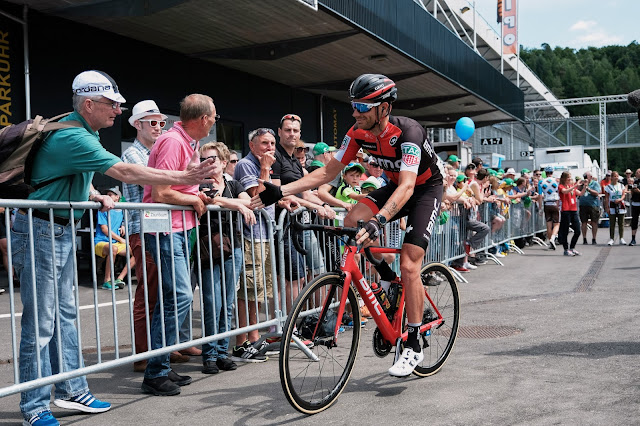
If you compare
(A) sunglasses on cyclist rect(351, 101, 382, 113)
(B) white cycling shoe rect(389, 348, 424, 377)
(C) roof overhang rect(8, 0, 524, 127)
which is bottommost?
(B) white cycling shoe rect(389, 348, 424, 377)

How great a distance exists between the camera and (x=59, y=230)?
13.1 feet

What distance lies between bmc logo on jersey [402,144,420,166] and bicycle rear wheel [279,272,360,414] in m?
0.95

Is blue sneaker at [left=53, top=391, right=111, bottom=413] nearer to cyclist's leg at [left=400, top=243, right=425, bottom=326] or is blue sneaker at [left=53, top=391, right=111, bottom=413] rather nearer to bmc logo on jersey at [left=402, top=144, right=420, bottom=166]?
cyclist's leg at [left=400, top=243, right=425, bottom=326]

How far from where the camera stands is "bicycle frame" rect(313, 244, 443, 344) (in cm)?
430

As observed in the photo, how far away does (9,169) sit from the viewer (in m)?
3.74

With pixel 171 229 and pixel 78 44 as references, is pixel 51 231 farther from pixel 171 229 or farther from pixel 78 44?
pixel 78 44

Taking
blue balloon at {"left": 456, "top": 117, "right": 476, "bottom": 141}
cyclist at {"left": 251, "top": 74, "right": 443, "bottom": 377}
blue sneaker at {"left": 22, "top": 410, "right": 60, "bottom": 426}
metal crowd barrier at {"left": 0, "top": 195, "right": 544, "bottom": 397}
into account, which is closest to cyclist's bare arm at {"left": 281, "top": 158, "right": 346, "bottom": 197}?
cyclist at {"left": 251, "top": 74, "right": 443, "bottom": 377}

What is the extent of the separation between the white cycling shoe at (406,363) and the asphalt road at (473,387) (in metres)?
0.16

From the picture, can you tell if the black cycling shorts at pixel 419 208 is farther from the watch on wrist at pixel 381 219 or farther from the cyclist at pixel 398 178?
the watch on wrist at pixel 381 219

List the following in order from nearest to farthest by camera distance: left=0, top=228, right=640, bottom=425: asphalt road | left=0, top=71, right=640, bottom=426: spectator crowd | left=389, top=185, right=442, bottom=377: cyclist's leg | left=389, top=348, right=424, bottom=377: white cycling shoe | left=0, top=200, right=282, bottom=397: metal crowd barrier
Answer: left=0, top=200, right=282, bottom=397: metal crowd barrier → left=0, top=71, right=640, bottom=426: spectator crowd → left=0, top=228, right=640, bottom=425: asphalt road → left=389, top=348, right=424, bottom=377: white cycling shoe → left=389, top=185, right=442, bottom=377: cyclist's leg

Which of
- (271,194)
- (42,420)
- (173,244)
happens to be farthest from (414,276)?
(42,420)

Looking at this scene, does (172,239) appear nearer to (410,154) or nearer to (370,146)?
(370,146)

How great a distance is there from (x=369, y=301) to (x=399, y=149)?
1111 mm

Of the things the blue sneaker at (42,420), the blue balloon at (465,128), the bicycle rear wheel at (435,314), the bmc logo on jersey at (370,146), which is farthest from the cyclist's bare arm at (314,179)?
the blue balloon at (465,128)
